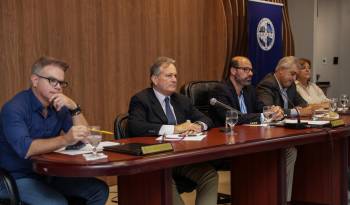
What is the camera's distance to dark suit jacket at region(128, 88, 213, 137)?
107 inches

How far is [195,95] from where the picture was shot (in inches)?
135

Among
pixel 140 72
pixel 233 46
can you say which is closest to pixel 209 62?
pixel 233 46

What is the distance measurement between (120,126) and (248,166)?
83 cm

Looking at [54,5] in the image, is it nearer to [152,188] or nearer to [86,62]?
[86,62]

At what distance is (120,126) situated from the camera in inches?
110

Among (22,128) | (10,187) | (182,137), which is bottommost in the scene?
(10,187)

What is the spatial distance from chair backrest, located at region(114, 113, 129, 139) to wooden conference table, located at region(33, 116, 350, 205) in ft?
0.80

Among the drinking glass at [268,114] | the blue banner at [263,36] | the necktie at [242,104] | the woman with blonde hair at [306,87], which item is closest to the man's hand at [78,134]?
the drinking glass at [268,114]

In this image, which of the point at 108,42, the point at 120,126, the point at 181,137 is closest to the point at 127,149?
the point at 181,137

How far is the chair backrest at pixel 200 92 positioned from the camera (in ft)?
11.2

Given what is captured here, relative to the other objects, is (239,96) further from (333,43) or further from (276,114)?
(333,43)

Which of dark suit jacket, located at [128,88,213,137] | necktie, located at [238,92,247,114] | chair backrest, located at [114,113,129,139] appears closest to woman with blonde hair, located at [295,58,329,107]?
necktie, located at [238,92,247,114]

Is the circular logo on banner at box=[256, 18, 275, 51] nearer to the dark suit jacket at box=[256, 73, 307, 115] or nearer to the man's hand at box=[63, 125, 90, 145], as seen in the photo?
the dark suit jacket at box=[256, 73, 307, 115]

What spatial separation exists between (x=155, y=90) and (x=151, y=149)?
3.30 feet
